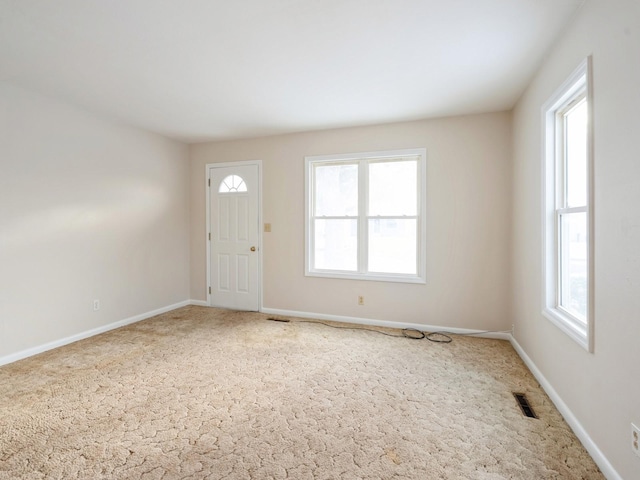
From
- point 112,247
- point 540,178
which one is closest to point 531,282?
point 540,178

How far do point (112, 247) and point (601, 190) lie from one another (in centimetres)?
469

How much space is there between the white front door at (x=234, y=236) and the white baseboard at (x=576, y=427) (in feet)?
11.5

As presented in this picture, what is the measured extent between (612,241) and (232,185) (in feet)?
14.6

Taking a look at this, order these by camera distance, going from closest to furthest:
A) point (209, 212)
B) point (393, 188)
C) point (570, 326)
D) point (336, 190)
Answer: point (570, 326), point (393, 188), point (336, 190), point (209, 212)

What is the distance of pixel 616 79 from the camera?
161 cm

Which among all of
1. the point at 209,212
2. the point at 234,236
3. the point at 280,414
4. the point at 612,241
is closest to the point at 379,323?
the point at 280,414

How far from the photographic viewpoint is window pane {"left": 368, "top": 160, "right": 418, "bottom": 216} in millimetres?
4078

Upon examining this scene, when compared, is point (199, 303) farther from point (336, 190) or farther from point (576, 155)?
point (576, 155)

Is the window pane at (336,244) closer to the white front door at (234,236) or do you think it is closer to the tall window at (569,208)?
the white front door at (234,236)

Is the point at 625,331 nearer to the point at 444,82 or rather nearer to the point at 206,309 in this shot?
the point at 444,82

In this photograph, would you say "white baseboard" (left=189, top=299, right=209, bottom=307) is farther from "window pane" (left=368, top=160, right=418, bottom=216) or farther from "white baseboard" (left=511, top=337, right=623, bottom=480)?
"white baseboard" (left=511, top=337, right=623, bottom=480)

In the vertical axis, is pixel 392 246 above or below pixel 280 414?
above

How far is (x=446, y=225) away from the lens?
154 inches

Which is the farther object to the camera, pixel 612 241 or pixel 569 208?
pixel 569 208
